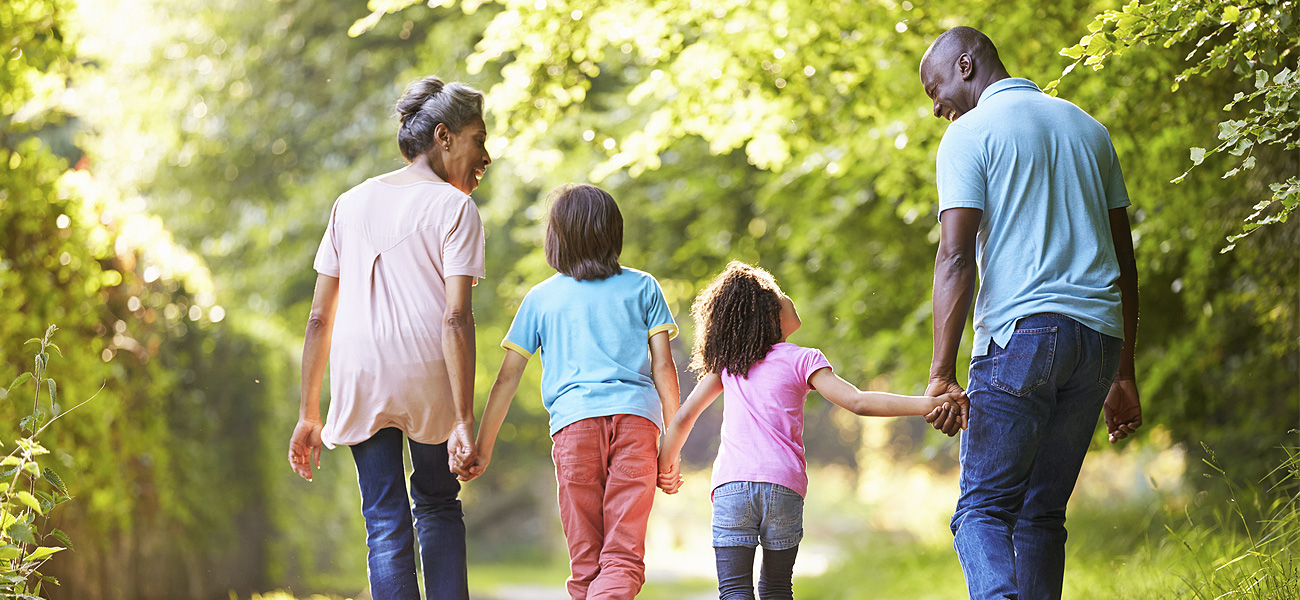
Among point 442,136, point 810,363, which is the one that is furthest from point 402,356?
point 810,363

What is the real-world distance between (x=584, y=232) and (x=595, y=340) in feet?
1.19

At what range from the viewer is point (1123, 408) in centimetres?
324

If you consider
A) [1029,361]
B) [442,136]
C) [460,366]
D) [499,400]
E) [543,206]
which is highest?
[442,136]

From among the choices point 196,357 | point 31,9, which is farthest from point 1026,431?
point 196,357

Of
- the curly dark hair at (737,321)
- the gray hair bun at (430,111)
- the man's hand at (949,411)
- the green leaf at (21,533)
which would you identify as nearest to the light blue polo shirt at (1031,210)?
the man's hand at (949,411)

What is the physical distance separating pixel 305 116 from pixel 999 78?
1062 cm

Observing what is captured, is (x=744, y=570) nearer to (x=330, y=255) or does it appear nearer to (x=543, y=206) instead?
(x=543, y=206)

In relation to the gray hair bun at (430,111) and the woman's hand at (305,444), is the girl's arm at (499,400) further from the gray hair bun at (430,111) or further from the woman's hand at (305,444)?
the gray hair bun at (430,111)

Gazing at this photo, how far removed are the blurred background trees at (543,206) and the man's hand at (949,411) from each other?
1.23 m

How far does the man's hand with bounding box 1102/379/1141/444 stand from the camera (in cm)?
323

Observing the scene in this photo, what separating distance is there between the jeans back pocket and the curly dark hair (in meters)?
0.81

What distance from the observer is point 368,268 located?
11.0ft

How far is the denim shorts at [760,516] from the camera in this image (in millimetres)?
3195

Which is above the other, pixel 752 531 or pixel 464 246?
pixel 464 246
